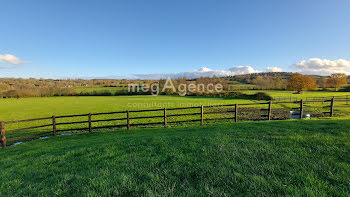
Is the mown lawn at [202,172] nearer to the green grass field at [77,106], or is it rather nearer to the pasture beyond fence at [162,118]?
the pasture beyond fence at [162,118]

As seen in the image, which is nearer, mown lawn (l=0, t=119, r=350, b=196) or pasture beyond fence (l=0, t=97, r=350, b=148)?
mown lawn (l=0, t=119, r=350, b=196)

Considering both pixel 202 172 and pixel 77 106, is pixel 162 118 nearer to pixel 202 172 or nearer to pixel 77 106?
pixel 202 172

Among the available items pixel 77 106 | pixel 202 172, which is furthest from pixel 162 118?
pixel 77 106

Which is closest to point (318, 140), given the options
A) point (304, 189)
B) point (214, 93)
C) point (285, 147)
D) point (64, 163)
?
point (285, 147)

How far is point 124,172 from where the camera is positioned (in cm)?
268

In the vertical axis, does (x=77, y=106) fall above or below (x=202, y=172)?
below

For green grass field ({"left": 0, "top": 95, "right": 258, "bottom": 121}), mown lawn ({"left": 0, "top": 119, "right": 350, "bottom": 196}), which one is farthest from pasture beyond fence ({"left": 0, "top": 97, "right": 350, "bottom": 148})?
green grass field ({"left": 0, "top": 95, "right": 258, "bottom": 121})

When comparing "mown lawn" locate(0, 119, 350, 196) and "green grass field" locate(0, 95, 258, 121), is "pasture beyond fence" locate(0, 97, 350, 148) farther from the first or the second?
"green grass field" locate(0, 95, 258, 121)

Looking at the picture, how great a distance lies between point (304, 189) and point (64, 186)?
3.70 m

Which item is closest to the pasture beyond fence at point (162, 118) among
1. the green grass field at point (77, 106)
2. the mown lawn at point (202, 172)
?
the mown lawn at point (202, 172)

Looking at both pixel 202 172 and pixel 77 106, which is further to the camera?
pixel 77 106

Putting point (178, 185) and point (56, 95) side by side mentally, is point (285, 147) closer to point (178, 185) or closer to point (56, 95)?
point (178, 185)

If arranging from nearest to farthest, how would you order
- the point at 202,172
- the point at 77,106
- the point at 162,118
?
the point at 202,172, the point at 162,118, the point at 77,106

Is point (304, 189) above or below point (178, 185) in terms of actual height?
above
